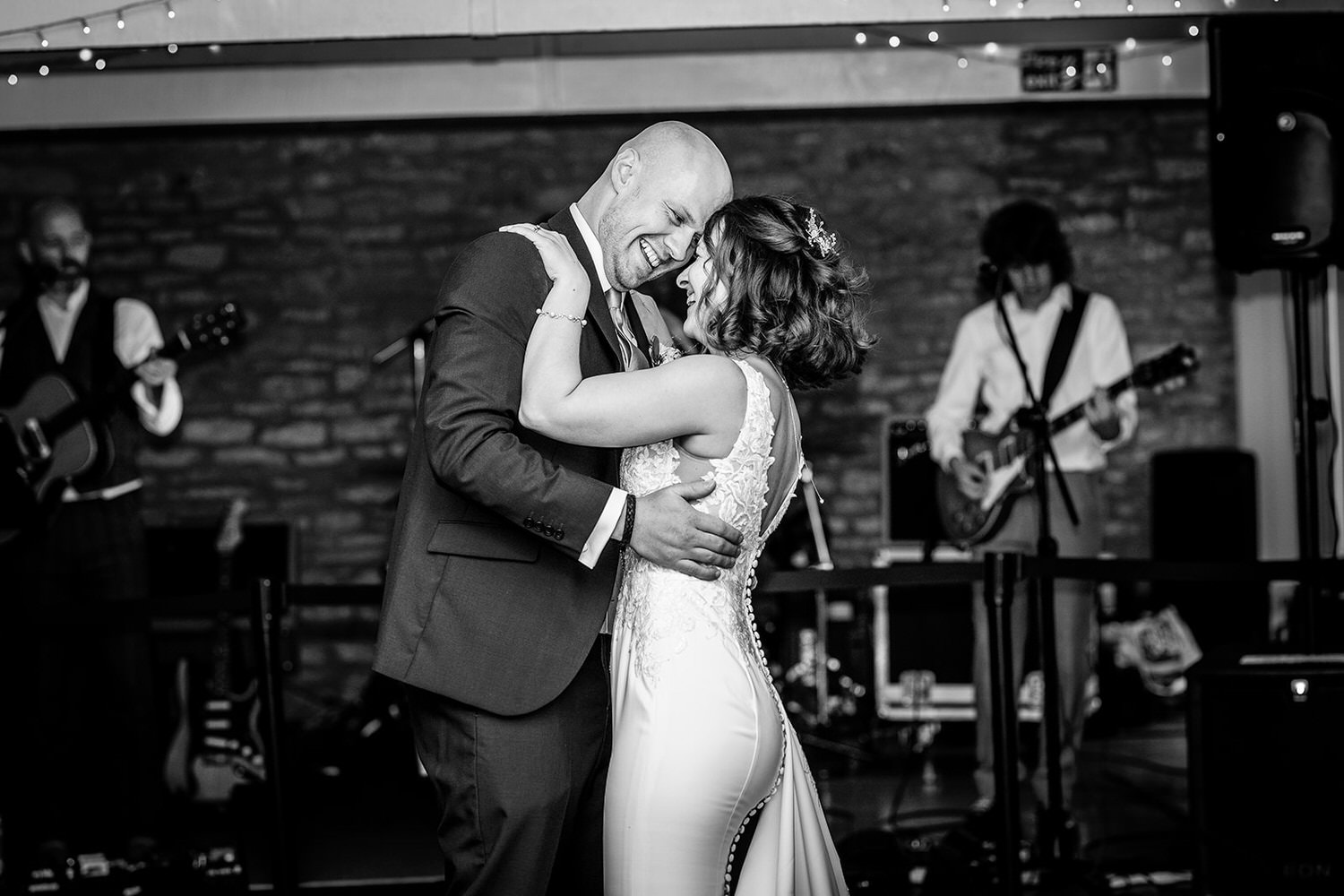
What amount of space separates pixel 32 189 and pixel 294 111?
143cm

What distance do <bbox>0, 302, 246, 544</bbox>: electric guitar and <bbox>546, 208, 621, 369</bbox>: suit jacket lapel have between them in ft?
7.78

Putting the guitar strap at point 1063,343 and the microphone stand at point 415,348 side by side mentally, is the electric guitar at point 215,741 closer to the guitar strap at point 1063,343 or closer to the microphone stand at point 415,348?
the microphone stand at point 415,348

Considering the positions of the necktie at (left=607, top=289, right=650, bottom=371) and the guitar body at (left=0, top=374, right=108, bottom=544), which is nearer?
the necktie at (left=607, top=289, right=650, bottom=371)

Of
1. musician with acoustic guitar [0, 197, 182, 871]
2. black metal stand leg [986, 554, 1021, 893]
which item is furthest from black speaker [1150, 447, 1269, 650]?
musician with acoustic guitar [0, 197, 182, 871]

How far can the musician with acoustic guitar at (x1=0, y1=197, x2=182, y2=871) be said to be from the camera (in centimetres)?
480

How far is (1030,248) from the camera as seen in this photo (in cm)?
507

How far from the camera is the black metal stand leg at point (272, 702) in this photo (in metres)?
3.60

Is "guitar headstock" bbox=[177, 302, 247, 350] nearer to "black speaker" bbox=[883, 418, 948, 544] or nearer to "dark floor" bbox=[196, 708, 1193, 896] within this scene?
"dark floor" bbox=[196, 708, 1193, 896]

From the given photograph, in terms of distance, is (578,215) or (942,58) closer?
(578,215)

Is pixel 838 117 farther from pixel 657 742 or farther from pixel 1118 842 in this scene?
pixel 657 742

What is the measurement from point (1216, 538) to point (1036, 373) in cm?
195

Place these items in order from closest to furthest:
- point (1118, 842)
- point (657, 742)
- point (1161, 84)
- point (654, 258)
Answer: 1. point (657, 742)
2. point (654, 258)
3. point (1118, 842)
4. point (1161, 84)

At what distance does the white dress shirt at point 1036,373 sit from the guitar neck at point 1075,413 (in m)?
0.06

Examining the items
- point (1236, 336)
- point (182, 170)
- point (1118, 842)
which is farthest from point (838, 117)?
point (1118, 842)
